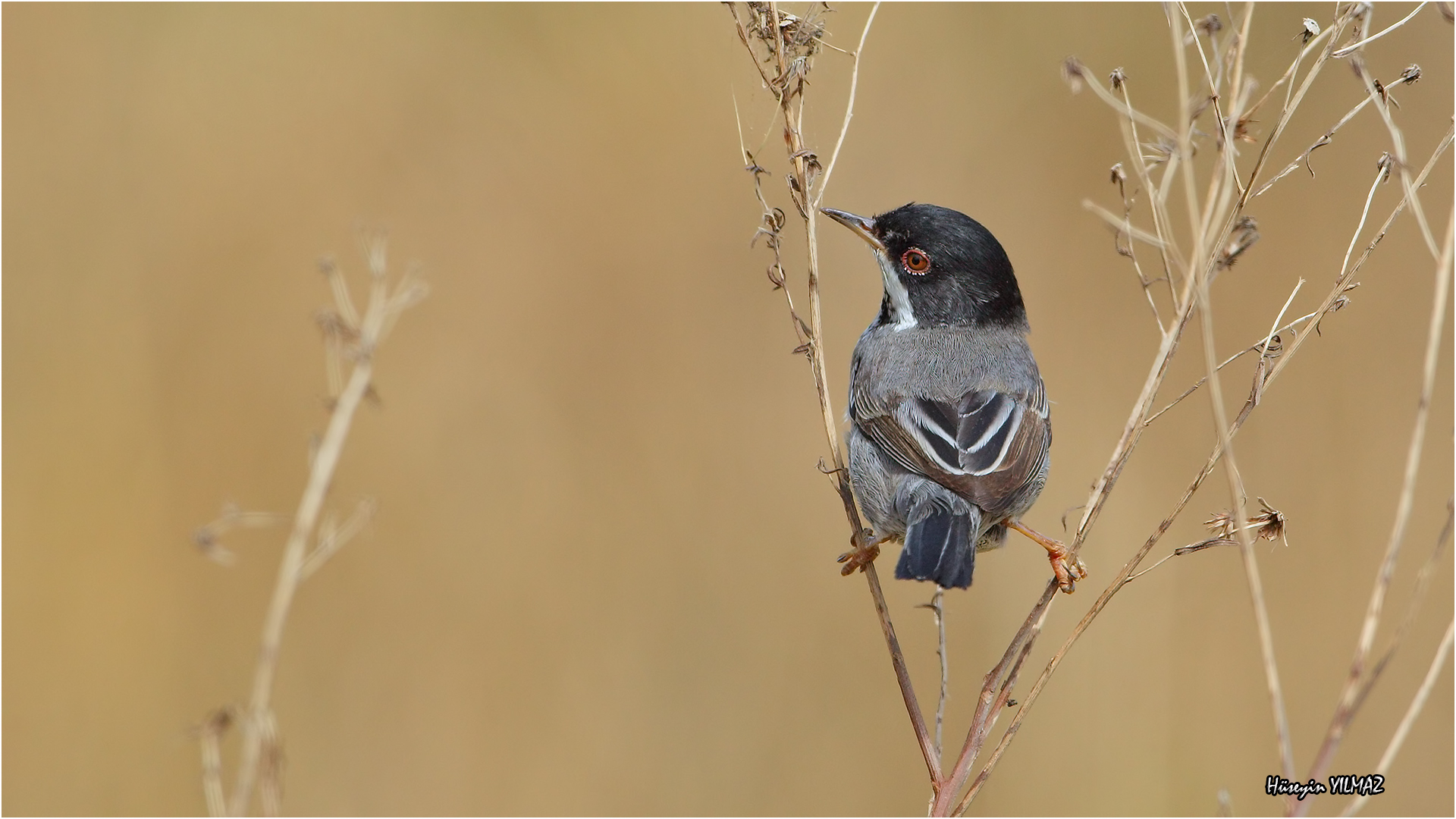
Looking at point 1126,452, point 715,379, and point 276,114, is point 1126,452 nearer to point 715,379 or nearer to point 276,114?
point 715,379

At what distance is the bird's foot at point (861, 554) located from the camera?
4.04 meters

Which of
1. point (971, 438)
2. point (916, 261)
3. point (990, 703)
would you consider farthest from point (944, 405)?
point (990, 703)

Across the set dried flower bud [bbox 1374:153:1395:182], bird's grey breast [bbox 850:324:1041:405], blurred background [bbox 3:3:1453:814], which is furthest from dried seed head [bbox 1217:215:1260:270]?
blurred background [bbox 3:3:1453:814]

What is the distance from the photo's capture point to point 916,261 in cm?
491

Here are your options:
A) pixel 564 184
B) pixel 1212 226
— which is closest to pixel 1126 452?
pixel 1212 226

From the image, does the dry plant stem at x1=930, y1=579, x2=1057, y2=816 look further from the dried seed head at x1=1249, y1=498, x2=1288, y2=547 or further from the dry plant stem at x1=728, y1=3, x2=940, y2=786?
the dried seed head at x1=1249, y1=498, x2=1288, y2=547

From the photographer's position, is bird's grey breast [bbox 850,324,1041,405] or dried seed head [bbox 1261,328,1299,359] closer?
dried seed head [bbox 1261,328,1299,359]

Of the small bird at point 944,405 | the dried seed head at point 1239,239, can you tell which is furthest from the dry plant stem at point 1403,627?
the small bird at point 944,405

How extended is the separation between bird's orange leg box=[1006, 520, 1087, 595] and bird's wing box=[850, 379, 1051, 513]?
0.53 feet

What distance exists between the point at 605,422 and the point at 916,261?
262 centimetres

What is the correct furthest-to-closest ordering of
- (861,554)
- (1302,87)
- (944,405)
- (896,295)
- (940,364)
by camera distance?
(896,295), (940,364), (944,405), (861,554), (1302,87)

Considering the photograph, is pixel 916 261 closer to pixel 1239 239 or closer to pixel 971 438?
pixel 971 438

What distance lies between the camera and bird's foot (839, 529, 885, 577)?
159 inches

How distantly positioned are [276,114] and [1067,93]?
5.05 meters
